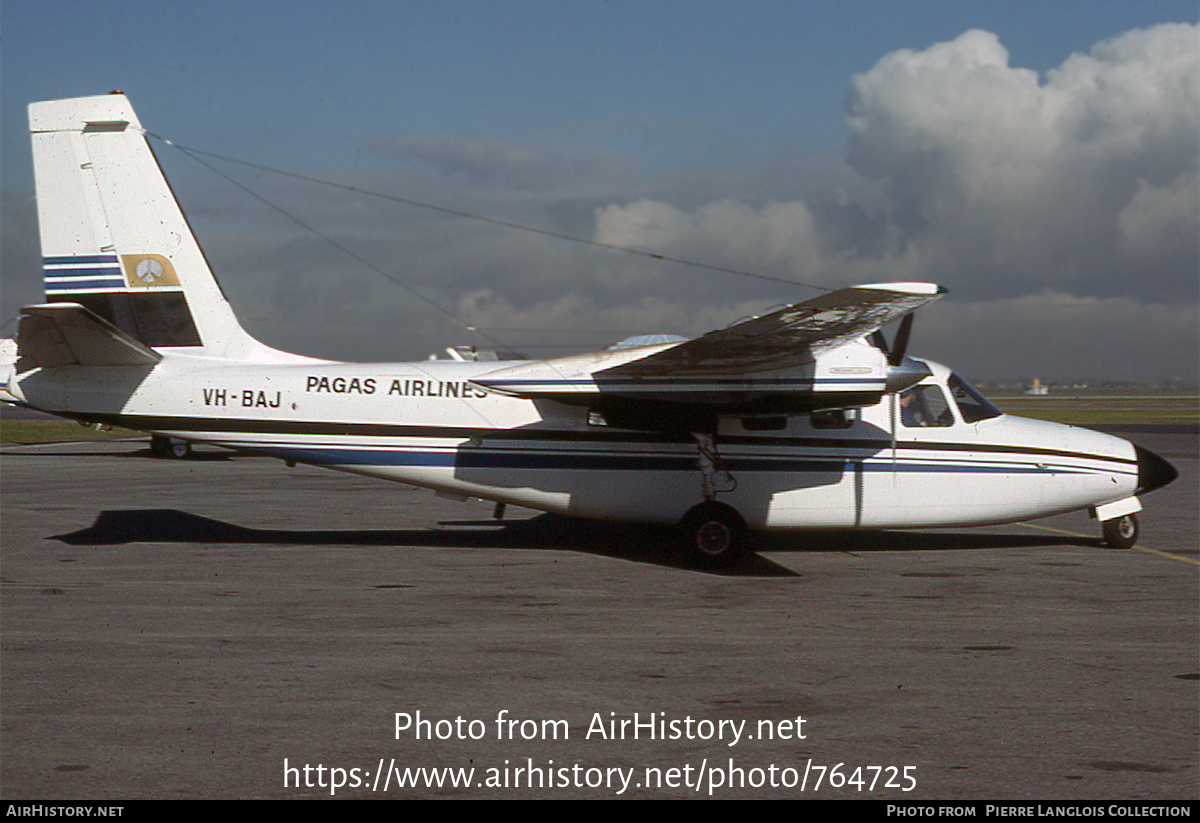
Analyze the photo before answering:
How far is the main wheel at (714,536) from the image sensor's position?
12.7 metres

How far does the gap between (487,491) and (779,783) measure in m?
8.21

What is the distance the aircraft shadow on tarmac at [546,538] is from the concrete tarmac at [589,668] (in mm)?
114

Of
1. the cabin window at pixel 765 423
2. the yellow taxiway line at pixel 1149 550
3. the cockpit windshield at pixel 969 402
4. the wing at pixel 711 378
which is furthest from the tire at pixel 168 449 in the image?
the cockpit windshield at pixel 969 402

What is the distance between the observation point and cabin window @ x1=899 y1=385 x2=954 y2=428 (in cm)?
1363

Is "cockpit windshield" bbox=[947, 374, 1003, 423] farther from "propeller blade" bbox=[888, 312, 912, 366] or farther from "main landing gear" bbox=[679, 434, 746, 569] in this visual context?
"main landing gear" bbox=[679, 434, 746, 569]

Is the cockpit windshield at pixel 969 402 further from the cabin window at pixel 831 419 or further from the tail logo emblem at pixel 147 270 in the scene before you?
the tail logo emblem at pixel 147 270

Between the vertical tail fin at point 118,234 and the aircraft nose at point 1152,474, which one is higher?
the vertical tail fin at point 118,234

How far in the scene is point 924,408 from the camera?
13703mm

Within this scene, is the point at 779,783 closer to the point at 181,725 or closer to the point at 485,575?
the point at 181,725

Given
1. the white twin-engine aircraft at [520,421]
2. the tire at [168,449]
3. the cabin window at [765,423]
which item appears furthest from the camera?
the tire at [168,449]

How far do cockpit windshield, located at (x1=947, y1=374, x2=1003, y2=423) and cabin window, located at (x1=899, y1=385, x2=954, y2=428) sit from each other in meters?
0.18

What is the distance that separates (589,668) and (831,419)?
258 inches

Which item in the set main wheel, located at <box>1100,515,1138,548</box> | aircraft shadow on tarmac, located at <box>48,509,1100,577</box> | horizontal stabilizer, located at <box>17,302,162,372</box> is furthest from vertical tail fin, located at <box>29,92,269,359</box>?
main wheel, located at <box>1100,515,1138,548</box>
